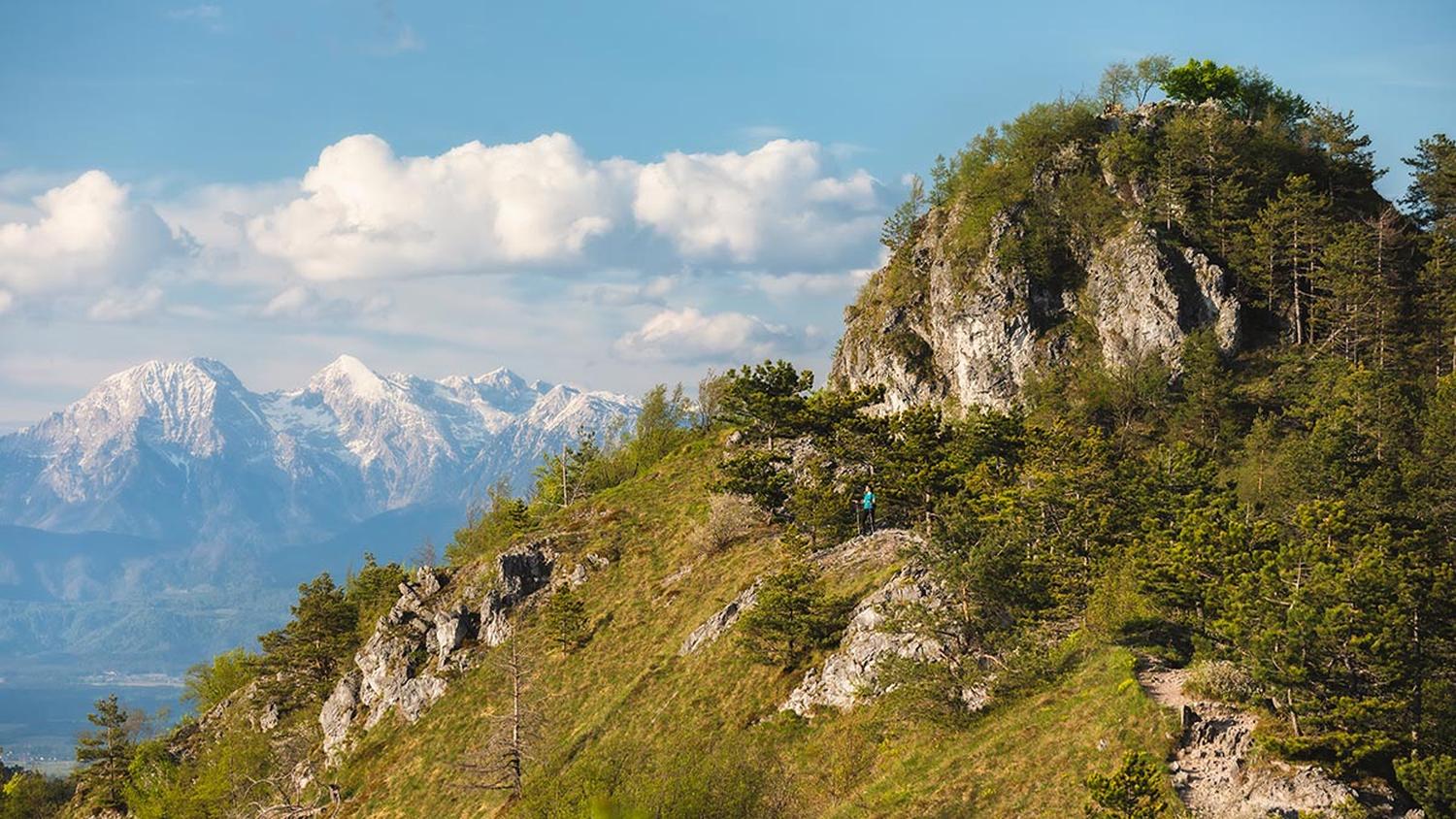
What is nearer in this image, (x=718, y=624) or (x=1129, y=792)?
(x=1129, y=792)

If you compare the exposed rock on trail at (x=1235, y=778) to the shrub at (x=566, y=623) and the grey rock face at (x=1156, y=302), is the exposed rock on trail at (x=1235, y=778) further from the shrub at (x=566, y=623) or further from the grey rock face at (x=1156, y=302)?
the grey rock face at (x=1156, y=302)

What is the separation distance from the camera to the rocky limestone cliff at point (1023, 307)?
9731 centimetres

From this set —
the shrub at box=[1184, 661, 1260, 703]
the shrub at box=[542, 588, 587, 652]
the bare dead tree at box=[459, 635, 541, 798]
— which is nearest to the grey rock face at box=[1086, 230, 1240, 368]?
the shrub at box=[1184, 661, 1260, 703]

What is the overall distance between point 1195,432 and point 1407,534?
116 feet

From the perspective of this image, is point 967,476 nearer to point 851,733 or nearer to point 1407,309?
point 851,733

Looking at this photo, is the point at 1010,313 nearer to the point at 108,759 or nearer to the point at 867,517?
the point at 867,517

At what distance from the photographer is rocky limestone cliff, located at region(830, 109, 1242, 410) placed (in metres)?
97.3

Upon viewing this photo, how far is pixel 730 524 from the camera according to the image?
82.9 metres

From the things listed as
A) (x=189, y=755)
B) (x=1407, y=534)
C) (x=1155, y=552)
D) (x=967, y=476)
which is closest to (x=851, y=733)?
(x=1155, y=552)

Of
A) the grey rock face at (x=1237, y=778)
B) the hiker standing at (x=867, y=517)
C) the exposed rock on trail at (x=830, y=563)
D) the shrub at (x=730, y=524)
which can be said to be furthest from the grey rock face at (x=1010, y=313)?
the grey rock face at (x=1237, y=778)

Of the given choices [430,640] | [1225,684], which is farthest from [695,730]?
[430,640]

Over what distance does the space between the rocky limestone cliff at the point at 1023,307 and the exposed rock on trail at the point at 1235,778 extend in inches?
2496

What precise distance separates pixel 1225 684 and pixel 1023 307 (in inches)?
2725

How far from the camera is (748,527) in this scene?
273 feet
